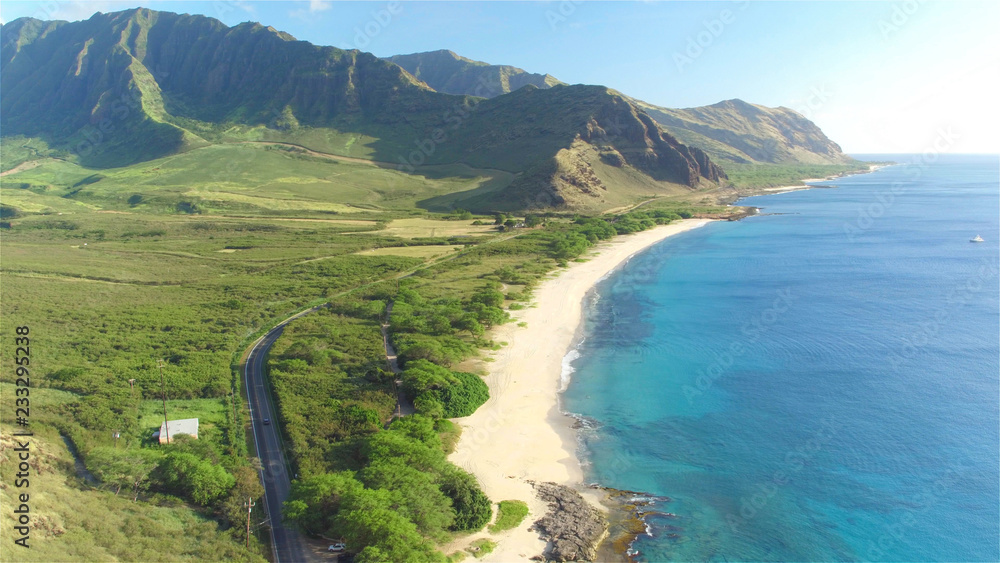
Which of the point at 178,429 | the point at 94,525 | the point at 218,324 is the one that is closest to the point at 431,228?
the point at 218,324

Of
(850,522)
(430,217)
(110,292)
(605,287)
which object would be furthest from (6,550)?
(430,217)

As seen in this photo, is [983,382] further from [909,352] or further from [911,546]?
[911,546]

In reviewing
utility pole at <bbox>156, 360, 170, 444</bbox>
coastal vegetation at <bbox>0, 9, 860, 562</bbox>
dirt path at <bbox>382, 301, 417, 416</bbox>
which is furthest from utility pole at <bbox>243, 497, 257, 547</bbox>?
dirt path at <bbox>382, 301, 417, 416</bbox>

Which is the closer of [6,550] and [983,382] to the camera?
[6,550]

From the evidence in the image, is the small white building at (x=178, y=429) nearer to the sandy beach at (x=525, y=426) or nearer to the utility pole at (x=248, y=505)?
the utility pole at (x=248, y=505)

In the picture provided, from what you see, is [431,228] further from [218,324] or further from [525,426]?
[525,426]
